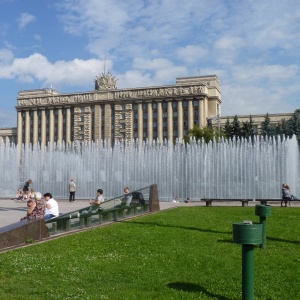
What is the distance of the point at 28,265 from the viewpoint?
806 centimetres

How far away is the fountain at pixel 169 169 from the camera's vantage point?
101ft

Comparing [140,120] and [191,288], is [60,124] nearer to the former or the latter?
[140,120]

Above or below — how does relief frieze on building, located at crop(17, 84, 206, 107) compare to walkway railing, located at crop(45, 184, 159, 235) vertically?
above

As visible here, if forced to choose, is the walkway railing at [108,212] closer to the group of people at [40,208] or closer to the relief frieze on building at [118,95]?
the group of people at [40,208]

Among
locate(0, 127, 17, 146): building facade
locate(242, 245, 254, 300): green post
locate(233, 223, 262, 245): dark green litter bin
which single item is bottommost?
locate(242, 245, 254, 300): green post

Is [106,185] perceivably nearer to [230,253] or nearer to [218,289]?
[230,253]

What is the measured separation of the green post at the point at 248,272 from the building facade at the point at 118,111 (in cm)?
8552

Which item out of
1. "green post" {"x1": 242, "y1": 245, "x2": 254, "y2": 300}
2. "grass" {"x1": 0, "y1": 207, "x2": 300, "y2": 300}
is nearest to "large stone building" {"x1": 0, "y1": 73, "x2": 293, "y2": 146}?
"grass" {"x1": 0, "y1": 207, "x2": 300, "y2": 300}

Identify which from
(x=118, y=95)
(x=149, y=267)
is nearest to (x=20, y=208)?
(x=149, y=267)

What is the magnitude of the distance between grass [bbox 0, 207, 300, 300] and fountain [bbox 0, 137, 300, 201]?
19046 mm

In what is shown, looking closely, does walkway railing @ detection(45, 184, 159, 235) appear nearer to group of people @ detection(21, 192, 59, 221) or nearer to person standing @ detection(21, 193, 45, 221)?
group of people @ detection(21, 192, 59, 221)

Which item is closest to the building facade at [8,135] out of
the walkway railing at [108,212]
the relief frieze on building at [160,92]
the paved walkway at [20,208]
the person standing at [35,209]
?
the relief frieze on building at [160,92]

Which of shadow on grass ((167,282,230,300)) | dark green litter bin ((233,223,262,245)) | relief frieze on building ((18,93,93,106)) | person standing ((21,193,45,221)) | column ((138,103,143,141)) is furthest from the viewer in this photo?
relief frieze on building ((18,93,93,106))

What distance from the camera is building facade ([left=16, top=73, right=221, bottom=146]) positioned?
9206 cm
